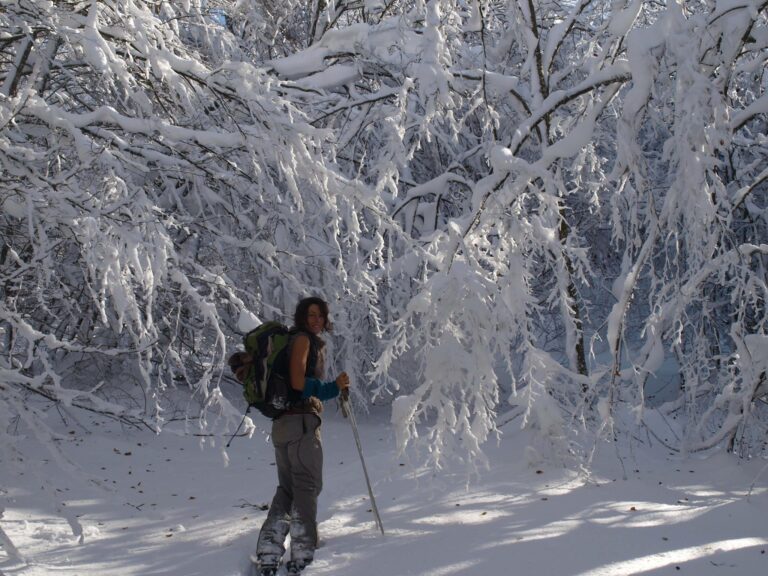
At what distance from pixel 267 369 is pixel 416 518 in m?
1.27

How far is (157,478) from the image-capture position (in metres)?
6.04

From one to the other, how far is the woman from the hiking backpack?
35 mm

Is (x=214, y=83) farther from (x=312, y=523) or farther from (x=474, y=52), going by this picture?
(x=474, y=52)

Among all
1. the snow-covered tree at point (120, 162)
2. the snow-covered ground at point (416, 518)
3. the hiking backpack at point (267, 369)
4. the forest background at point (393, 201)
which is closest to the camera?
the forest background at point (393, 201)

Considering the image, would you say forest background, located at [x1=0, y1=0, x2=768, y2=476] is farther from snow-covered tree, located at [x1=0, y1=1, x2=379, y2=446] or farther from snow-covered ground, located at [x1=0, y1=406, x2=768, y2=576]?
snow-covered ground, located at [x1=0, y1=406, x2=768, y2=576]

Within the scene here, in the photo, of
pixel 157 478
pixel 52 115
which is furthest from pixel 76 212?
pixel 157 478

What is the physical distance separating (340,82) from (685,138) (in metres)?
3.50

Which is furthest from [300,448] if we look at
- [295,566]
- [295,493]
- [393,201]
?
[393,201]

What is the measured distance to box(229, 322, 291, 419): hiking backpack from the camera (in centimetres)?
423

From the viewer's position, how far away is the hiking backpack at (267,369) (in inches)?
166

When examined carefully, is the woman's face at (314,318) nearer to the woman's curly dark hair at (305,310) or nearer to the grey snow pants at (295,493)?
the woman's curly dark hair at (305,310)

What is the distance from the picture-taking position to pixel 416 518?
4.66m

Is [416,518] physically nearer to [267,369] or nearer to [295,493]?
[295,493]

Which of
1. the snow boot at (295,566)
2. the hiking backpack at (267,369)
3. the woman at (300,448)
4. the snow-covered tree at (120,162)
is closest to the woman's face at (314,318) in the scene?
the woman at (300,448)
